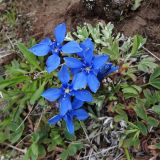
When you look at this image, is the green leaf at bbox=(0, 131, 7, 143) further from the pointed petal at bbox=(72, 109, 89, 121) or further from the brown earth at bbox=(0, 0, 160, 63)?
the brown earth at bbox=(0, 0, 160, 63)

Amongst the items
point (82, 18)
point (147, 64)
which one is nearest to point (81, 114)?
point (147, 64)

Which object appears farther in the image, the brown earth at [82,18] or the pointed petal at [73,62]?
the brown earth at [82,18]

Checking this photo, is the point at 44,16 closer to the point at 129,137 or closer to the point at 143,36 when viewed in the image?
the point at 143,36

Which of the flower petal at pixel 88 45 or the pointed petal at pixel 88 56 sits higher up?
the flower petal at pixel 88 45

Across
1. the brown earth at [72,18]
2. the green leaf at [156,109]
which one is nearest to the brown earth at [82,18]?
the brown earth at [72,18]

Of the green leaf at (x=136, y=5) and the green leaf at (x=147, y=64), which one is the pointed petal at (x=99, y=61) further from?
the green leaf at (x=136, y=5)

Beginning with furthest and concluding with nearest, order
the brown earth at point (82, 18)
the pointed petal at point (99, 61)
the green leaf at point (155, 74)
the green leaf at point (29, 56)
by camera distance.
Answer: the brown earth at point (82, 18) → the green leaf at point (29, 56) → the green leaf at point (155, 74) → the pointed petal at point (99, 61)

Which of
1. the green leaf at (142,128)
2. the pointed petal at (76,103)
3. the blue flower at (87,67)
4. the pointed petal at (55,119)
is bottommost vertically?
the green leaf at (142,128)
